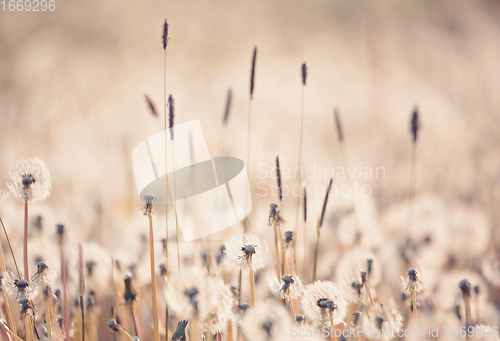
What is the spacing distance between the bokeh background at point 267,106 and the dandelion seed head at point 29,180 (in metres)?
0.31

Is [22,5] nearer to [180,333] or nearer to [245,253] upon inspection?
[245,253]

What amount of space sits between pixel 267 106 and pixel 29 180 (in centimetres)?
207

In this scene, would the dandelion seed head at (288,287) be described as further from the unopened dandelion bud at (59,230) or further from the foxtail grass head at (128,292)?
the unopened dandelion bud at (59,230)

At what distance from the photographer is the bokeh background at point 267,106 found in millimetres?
2074

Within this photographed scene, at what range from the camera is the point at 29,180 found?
3.70ft

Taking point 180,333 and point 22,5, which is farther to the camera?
point 22,5

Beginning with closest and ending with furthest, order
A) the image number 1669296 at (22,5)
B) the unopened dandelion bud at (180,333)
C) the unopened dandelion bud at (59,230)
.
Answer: the unopened dandelion bud at (180,333) < the unopened dandelion bud at (59,230) < the image number 1669296 at (22,5)

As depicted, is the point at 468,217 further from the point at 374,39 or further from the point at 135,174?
the point at 135,174
